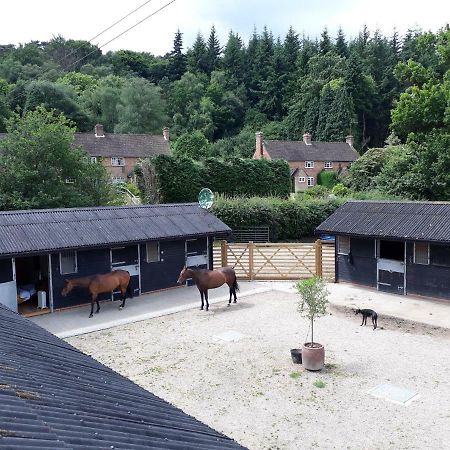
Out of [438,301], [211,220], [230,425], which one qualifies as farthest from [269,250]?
[230,425]

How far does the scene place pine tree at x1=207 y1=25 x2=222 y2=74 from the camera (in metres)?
91.3

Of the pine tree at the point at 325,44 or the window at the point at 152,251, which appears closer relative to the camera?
the window at the point at 152,251

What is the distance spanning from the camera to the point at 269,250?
2625 centimetres

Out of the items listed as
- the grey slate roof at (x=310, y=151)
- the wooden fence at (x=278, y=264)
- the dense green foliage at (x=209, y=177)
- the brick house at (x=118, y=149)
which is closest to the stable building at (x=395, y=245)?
the wooden fence at (x=278, y=264)

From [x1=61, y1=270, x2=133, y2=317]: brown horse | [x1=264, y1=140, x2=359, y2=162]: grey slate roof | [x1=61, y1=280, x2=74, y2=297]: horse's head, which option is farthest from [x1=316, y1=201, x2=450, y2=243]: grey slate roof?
[x1=264, y1=140, x2=359, y2=162]: grey slate roof

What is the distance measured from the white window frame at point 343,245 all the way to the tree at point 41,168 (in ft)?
45.3

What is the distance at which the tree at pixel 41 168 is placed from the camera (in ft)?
79.9

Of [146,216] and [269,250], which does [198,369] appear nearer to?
[146,216]

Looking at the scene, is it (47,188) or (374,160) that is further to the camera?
(374,160)

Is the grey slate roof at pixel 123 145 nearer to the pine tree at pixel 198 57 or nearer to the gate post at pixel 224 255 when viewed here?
the gate post at pixel 224 255

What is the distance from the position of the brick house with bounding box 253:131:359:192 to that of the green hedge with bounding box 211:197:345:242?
25311mm

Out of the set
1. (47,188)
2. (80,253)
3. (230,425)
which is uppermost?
(47,188)

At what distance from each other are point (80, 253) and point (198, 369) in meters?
7.30

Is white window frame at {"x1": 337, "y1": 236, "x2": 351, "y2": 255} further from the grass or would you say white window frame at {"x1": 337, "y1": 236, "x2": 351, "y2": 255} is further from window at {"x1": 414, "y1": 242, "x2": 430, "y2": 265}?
the grass
